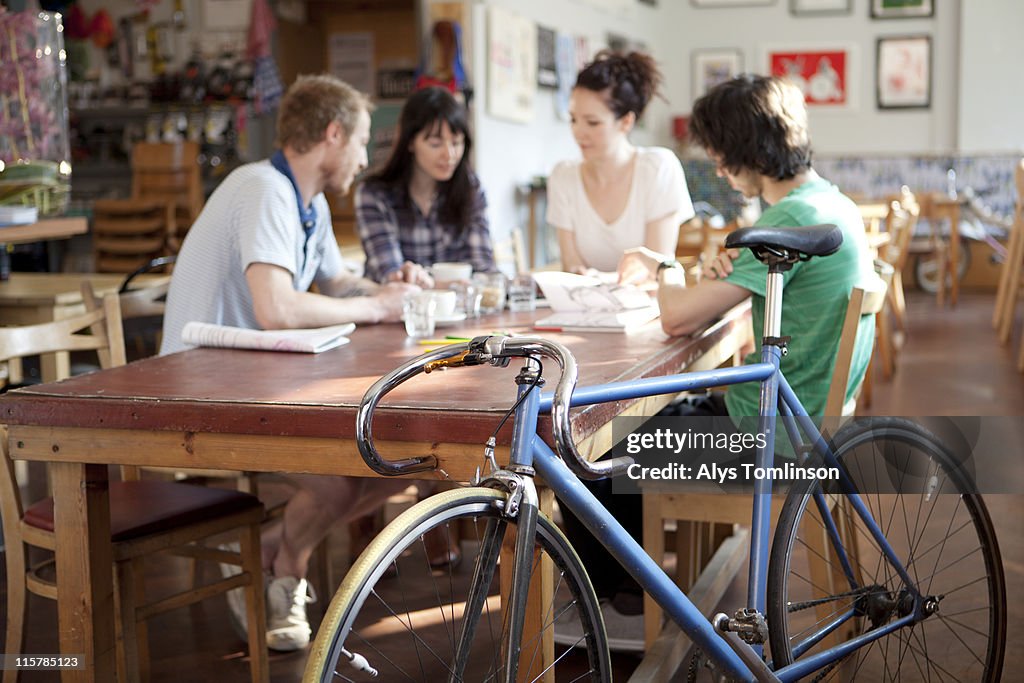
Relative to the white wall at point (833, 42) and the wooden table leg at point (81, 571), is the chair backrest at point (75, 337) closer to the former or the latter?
the wooden table leg at point (81, 571)

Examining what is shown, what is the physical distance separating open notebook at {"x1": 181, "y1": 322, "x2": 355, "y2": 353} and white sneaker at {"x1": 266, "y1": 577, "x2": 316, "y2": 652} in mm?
624

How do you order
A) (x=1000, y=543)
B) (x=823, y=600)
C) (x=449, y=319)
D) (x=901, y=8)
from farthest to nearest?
(x=901, y=8) < (x=1000, y=543) < (x=449, y=319) < (x=823, y=600)

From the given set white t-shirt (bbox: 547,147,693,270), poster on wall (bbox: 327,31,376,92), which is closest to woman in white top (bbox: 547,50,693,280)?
white t-shirt (bbox: 547,147,693,270)

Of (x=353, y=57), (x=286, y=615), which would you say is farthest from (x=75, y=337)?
(x=353, y=57)

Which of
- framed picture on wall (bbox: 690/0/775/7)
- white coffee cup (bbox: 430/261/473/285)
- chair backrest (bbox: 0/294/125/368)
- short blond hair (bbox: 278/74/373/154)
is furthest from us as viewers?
framed picture on wall (bbox: 690/0/775/7)

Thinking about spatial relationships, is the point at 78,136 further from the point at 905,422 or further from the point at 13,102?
the point at 905,422

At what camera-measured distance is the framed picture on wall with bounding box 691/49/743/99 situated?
36.6 feet

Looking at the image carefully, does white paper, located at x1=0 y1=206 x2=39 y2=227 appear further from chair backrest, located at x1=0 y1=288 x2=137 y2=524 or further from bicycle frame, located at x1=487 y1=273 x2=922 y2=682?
bicycle frame, located at x1=487 y1=273 x2=922 y2=682

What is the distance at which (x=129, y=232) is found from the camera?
287 inches

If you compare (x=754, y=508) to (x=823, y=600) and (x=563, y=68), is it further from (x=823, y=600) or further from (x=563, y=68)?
(x=563, y=68)

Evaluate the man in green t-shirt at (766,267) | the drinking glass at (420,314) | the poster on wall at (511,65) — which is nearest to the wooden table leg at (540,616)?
the man in green t-shirt at (766,267)

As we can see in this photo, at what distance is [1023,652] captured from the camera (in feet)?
8.41

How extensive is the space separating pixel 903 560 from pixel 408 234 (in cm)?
205

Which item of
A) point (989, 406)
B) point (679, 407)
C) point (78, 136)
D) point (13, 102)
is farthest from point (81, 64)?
point (679, 407)
